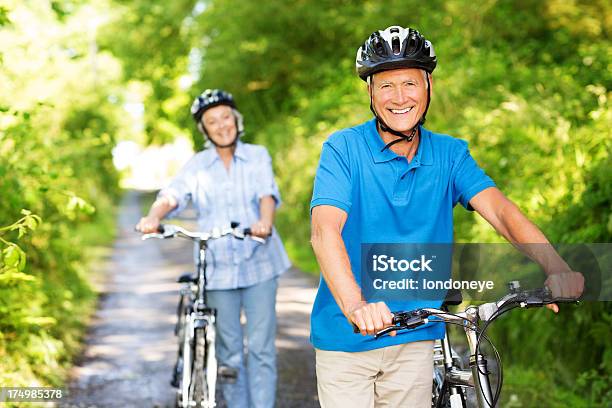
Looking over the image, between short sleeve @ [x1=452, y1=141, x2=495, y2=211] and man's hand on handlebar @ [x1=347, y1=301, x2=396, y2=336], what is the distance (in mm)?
831

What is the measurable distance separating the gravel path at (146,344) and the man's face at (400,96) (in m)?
3.82

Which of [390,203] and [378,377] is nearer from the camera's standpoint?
[390,203]

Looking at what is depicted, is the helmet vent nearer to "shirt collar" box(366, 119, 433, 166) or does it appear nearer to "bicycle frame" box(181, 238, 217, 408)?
"shirt collar" box(366, 119, 433, 166)

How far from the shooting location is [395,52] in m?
3.25

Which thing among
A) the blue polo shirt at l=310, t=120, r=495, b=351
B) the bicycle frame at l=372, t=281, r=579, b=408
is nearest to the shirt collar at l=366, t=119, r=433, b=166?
the blue polo shirt at l=310, t=120, r=495, b=351

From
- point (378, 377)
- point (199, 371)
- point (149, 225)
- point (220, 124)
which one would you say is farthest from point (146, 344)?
point (378, 377)

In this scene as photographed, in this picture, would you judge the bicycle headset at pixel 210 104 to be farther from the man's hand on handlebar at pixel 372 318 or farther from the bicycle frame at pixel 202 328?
the man's hand on handlebar at pixel 372 318

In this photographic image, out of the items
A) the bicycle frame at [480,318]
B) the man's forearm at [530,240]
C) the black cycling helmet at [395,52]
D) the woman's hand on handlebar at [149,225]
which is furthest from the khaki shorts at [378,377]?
the woman's hand on handlebar at [149,225]

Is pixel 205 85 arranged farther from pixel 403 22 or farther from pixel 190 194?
pixel 190 194

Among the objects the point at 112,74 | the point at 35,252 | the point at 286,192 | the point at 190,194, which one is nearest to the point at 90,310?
the point at 35,252

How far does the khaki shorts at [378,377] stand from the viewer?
3207mm

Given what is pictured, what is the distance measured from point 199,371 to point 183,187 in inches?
46.6

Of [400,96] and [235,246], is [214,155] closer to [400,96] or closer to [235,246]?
[235,246]

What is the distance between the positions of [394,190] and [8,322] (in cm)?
422
